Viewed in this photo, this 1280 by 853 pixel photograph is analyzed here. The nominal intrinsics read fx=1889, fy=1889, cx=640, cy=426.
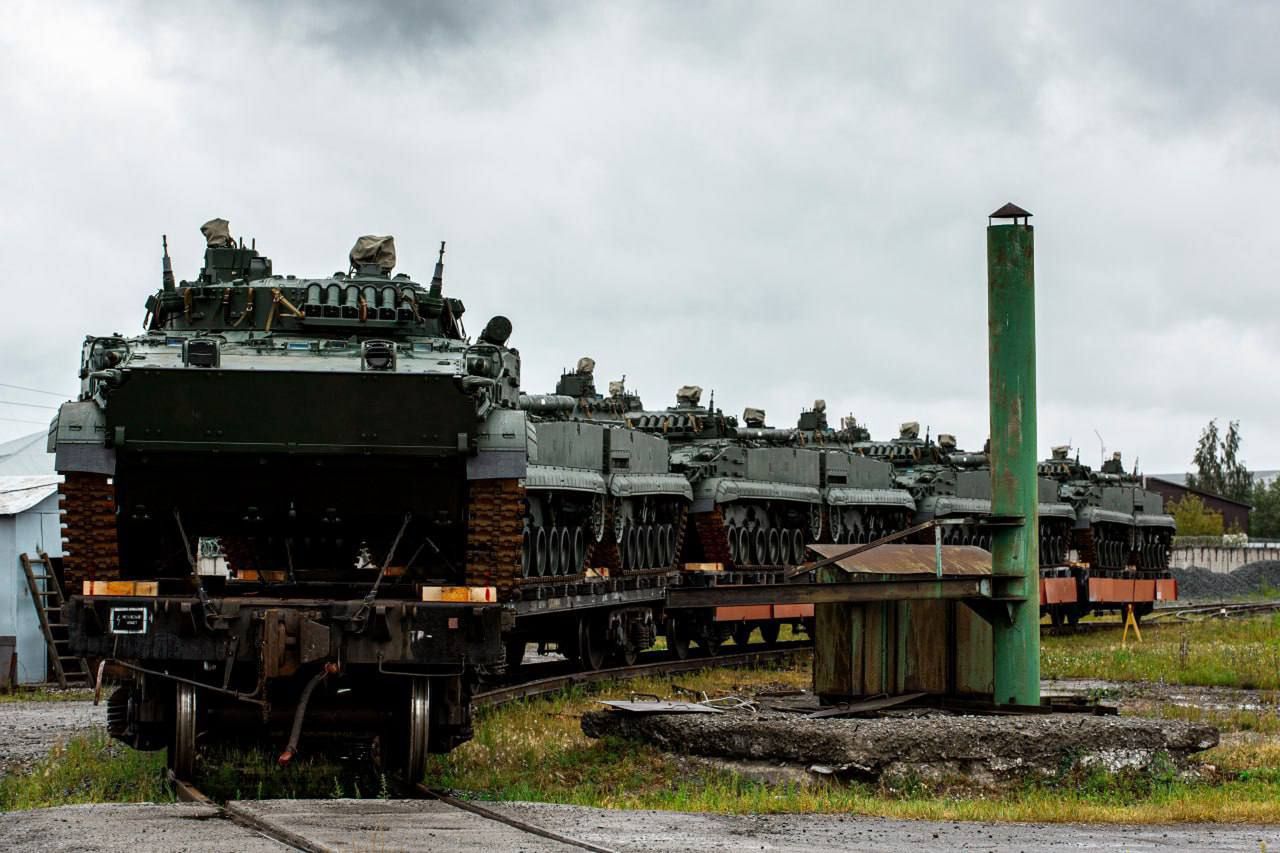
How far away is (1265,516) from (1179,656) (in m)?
87.9

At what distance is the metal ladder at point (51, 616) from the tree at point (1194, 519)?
226 ft

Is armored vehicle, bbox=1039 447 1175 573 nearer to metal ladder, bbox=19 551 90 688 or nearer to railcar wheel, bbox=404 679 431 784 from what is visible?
metal ladder, bbox=19 551 90 688

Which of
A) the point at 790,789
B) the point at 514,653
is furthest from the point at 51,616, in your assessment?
the point at 790,789

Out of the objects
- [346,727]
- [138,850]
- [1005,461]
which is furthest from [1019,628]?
[138,850]

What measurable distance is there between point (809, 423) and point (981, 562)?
715 inches

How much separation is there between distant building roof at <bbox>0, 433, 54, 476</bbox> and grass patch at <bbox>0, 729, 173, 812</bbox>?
66.4 feet

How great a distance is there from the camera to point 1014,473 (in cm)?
1667

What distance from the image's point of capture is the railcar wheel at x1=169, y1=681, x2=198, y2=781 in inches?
520

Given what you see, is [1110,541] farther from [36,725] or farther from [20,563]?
[36,725]

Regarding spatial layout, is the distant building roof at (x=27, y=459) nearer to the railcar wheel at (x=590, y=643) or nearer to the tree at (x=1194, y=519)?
the railcar wheel at (x=590, y=643)

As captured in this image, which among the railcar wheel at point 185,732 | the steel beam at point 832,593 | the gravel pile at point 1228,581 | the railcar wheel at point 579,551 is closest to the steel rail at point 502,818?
the railcar wheel at point 185,732

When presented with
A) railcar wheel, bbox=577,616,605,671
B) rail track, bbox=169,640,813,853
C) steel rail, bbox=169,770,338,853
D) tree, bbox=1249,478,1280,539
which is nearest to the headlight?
rail track, bbox=169,640,813,853

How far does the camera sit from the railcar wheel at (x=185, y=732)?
520 inches

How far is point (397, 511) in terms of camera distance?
46.5 ft
